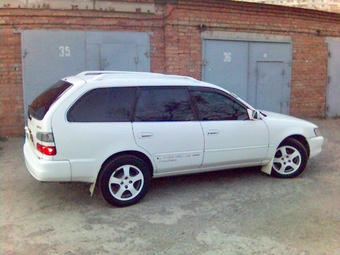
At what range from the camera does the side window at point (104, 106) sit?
4.40m

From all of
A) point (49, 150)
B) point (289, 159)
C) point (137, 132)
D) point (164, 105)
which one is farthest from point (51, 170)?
point (289, 159)

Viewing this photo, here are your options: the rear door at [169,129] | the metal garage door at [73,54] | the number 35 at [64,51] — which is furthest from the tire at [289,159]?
the number 35 at [64,51]

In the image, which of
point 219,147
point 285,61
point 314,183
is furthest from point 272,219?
point 285,61

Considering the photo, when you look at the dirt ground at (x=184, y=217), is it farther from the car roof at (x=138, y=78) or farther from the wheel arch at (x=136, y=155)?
the car roof at (x=138, y=78)

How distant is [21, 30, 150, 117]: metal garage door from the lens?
8031 mm


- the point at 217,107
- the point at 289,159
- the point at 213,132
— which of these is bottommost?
the point at 289,159

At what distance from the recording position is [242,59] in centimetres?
972

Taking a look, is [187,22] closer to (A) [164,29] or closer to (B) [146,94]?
(A) [164,29]

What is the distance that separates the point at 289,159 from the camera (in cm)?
577

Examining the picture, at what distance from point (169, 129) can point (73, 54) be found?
4457 millimetres

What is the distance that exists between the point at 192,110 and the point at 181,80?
47 centimetres

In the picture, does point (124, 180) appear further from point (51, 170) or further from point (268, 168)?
point (268, 168)

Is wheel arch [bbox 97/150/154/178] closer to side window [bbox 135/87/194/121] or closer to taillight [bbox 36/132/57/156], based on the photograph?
side window [bbox 135/87/194/121]

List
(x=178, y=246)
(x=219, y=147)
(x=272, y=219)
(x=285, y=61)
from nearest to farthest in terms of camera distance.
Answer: (x=178, y=246) → (x=272, y=219) → (x=219, y=147) → (x=285, y=61)
